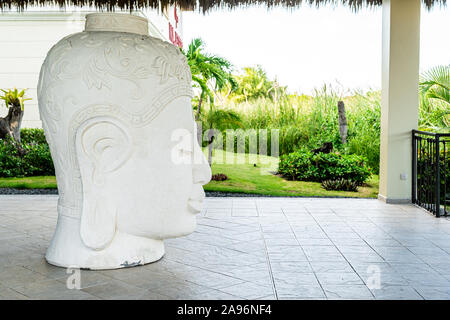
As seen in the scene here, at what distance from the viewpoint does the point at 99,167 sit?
3.13m

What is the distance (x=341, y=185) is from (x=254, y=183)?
1532 mm

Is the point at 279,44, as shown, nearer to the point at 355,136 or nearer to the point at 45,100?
the point at 355,136

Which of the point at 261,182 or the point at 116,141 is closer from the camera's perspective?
the point at 116,141

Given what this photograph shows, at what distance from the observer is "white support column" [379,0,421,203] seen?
6270mm

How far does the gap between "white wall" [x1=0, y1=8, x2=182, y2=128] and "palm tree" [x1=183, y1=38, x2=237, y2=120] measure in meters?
1.12

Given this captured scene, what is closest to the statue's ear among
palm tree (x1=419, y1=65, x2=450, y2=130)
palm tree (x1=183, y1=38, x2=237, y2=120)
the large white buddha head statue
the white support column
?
the large white buddha head statue

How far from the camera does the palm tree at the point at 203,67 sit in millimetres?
8469

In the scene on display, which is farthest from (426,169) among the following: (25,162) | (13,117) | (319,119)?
(13,117)

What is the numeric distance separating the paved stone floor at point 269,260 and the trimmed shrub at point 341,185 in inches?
112

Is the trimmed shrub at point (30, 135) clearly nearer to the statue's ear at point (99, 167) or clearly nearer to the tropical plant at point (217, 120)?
the tropical plant at point (217, 120)

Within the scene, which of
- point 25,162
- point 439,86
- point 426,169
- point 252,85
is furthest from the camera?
point 252,85

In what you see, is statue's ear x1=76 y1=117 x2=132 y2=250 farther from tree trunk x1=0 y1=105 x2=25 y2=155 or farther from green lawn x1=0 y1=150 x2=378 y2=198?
tree trunk x1=0 y1=105 x2=25 y2=155

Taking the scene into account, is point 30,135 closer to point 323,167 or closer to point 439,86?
point 323,167
